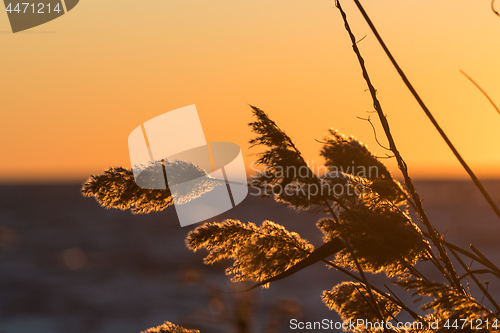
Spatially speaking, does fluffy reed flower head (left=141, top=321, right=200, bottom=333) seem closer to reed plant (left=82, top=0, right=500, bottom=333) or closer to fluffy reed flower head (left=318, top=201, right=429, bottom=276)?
reed plant (left=82, top=0, right=500, bottom=333)

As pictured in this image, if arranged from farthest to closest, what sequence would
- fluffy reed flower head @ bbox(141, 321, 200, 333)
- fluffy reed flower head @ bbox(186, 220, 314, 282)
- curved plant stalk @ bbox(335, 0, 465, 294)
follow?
fluffy reed flower head @ bbox(186, 220, 314, 282)
curved plant stalk @ bbox(335, 0, 465, 294)
fluffy reed flower head @ bbox(141, 321, 200, 333)

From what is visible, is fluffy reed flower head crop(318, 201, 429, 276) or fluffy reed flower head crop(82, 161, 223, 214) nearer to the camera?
fluffy reed flower head crop(318, 201, 429, 276)

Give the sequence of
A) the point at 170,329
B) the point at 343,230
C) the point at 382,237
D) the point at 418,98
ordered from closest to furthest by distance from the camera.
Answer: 1. the point at 418,98
2. the point at 170,329
3. the point at 382,237
4. the point at 343,230

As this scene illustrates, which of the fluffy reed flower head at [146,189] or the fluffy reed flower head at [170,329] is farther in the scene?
the fluffy reed flower head at [146,189]

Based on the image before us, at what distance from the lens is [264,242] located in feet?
5.51

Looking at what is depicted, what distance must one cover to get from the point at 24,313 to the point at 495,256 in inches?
849

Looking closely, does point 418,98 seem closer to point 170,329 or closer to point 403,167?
point 403,167

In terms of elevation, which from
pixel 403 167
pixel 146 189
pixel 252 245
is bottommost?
pixel 252 245

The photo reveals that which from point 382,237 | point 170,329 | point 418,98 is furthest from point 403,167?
point 170,329

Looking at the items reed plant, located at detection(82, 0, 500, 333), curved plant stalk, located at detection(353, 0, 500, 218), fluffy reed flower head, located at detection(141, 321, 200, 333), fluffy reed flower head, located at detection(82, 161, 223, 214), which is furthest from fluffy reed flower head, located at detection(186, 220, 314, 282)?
curved plant stalk, located at detection(353, 0, 500, 218)

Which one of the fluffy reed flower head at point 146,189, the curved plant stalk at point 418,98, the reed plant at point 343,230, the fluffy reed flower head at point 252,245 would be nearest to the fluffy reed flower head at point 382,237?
the reed plant at point 343,230

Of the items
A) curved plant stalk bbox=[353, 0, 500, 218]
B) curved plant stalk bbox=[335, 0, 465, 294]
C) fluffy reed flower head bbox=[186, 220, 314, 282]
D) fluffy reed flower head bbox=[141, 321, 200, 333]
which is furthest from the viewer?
fluffy reed flower head bbox=[186, 220, 314, 282]

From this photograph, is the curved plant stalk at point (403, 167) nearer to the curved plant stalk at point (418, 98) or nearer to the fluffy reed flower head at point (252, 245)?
the curved plant stalk at point (418, 98)

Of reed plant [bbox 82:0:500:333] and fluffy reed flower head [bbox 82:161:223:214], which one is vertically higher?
fluffy reed flower head [bbox 82:161:223:214]
